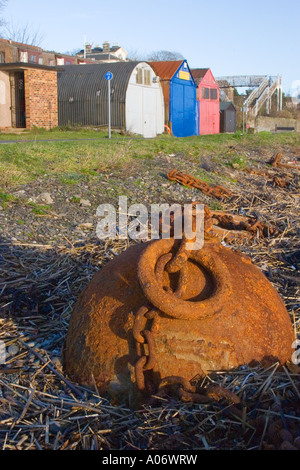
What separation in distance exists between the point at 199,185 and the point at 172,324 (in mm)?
7062

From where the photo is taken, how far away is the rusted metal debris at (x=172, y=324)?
8.68 ft

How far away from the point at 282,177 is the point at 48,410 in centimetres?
1012

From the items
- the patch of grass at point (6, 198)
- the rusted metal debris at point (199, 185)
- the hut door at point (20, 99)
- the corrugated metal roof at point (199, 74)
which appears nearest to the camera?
the patch of grass at point (6, 198)

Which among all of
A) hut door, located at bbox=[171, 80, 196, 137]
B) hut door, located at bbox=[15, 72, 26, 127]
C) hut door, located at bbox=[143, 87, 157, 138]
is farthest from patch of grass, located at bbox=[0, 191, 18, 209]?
hut door, located at bbox=[171, 80, 196, 137]

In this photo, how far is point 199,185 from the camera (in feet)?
31.3

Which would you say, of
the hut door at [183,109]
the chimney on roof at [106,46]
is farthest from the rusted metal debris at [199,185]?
the chimney on roof at [106,46]

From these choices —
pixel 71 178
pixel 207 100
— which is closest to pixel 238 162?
pixel 71 178

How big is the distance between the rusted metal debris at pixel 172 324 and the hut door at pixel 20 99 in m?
25.7

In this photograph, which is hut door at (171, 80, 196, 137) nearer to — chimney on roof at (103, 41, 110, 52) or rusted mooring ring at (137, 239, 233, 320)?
chimney on roof at (103, 41, 110, 52)

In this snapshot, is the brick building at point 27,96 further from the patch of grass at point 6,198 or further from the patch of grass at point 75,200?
the patch of grass at point 6,198

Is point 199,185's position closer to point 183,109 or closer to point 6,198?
point 6,198

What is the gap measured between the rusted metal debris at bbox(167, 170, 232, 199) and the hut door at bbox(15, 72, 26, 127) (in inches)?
757

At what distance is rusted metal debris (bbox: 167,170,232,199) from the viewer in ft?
30.3
